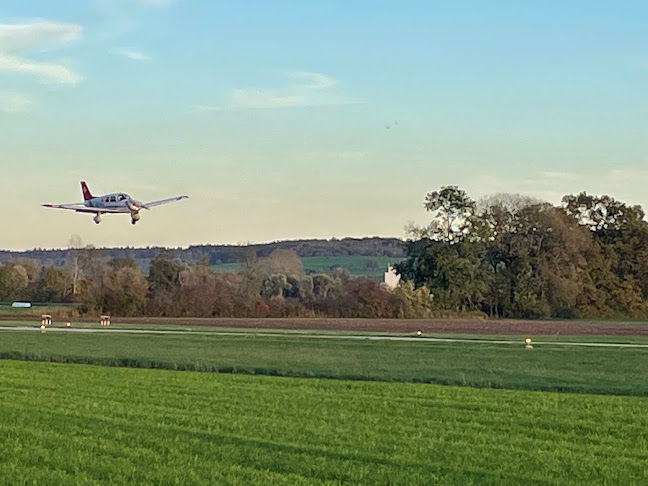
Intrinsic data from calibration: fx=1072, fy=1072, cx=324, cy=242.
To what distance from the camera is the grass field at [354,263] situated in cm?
12756

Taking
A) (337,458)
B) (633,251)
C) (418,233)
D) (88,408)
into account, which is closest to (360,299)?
(418,233)

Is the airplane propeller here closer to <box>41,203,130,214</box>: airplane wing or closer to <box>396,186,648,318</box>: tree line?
<box>41,203,130,214</box>: airplane wing

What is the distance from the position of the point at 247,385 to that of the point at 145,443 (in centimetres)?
960

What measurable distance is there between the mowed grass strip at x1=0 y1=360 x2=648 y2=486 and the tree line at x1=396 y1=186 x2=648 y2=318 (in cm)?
6357

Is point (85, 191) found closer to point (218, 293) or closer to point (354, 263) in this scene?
point (218, 293)

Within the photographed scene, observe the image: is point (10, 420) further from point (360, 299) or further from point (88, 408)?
point (360, 299)

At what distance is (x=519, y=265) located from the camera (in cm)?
8812

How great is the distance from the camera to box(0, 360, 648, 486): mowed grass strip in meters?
12.2

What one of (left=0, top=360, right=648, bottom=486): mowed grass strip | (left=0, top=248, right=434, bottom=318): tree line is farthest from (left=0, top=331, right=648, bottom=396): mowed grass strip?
(left=0, top=248, right=434, bottom=318): tree line

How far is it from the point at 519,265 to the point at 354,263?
1988 inches

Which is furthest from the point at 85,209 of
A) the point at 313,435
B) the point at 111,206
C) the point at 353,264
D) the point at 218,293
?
the point at 353,264

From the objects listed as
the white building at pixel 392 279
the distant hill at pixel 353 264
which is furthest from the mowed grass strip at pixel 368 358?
the distant hill at pixel 353 264

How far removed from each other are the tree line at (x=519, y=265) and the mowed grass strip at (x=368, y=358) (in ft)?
129

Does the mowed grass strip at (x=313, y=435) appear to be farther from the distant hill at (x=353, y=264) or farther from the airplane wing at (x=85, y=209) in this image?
the distant hill at (x=353, y=264)
